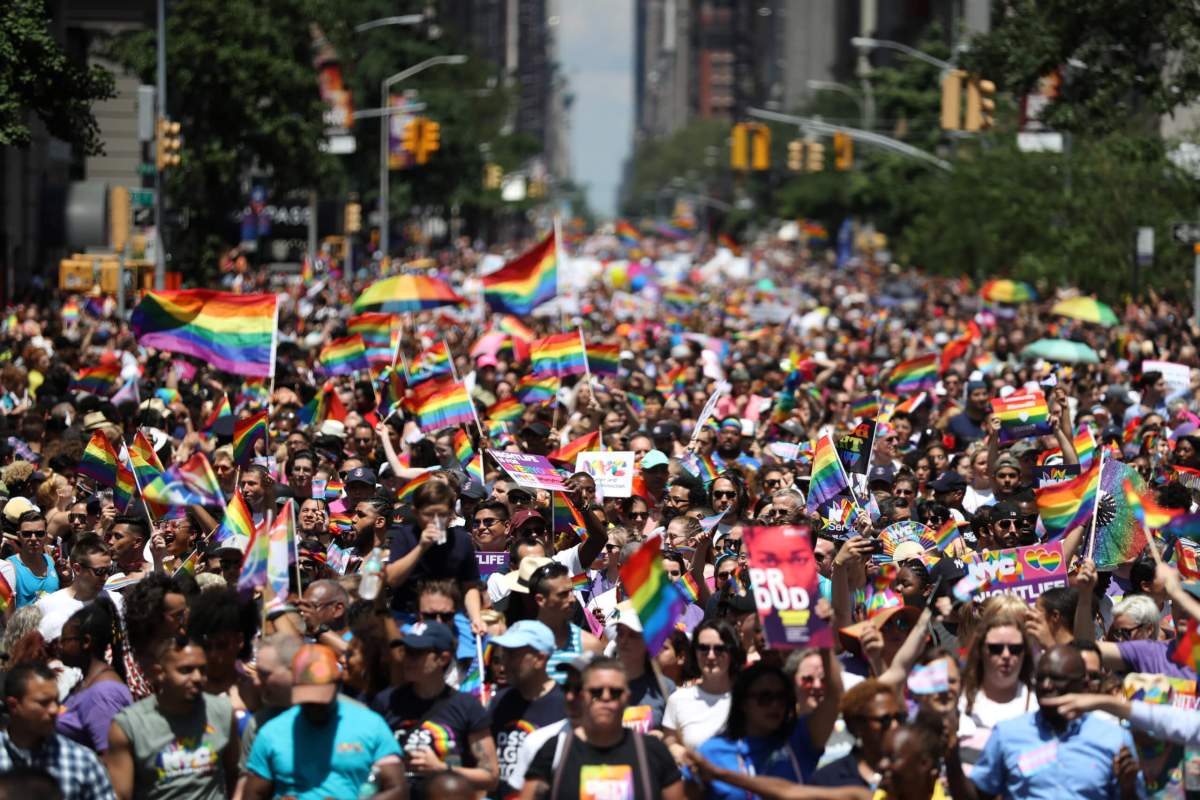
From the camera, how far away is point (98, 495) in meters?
13.5

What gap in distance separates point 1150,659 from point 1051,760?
1738mm

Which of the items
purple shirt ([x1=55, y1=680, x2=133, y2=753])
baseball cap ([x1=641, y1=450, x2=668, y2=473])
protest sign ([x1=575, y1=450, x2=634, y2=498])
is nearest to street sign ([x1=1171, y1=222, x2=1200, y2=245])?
baseball cap ([x1=641, y1=450, x2=668, y2=473])

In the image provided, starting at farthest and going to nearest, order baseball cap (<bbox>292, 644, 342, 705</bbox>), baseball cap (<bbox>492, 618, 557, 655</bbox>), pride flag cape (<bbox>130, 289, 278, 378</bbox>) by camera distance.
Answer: pride flag cape (<bbox>130, 289, 278, 378</bbox>), baseball cap (<bbox>492, 618, 557, 655</bbox>), baseball cap (<bbox>292, 644, 342, 705</bbox>)

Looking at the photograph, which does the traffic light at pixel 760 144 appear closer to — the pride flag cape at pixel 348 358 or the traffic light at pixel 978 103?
the traffic light at pixel 978 103

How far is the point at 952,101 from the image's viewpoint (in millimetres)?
37750

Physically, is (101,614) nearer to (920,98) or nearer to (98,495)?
(98,495)

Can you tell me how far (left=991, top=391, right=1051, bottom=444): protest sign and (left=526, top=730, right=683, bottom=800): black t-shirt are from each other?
8782 millimetres

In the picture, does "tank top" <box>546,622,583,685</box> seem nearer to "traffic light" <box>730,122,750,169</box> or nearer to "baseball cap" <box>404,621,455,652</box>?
"baseball cap" <box>404,621,455,652</box>

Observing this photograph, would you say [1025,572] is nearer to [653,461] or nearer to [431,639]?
[431,639]

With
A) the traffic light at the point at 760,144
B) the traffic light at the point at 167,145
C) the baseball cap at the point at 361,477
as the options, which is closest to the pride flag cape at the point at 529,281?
the traffic light at the point at 167,145

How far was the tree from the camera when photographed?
78.3 feet

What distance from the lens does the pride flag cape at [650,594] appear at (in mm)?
8070

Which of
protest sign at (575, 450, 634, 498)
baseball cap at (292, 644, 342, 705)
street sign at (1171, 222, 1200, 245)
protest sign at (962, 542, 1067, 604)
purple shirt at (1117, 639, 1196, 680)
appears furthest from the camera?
street sign at (1171, 222, 1200, 245)

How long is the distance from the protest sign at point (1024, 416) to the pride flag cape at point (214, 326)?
532cm
